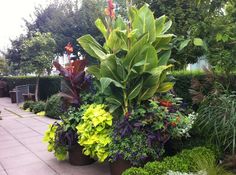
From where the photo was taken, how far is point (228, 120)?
11.4ft

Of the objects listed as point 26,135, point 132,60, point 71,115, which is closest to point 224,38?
point 132,60

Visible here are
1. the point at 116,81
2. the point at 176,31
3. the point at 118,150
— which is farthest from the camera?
the point at 176,31

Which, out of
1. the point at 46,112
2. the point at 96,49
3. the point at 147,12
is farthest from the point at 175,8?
the point at 46,112

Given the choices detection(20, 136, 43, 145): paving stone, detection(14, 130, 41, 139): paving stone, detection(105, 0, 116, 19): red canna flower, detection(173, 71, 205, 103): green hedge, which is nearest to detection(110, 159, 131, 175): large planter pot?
detection(105, 0, 116, 19): red canna flower

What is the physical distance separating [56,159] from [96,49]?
1919 millimetres

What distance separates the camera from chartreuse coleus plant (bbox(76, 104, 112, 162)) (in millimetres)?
3533

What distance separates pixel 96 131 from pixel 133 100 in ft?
2.15

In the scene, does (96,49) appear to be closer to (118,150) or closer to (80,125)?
(80,125)

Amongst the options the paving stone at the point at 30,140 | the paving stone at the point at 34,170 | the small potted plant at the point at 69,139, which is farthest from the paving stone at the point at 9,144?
the small potted plant at the point at 69,139

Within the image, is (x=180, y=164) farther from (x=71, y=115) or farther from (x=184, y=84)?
(x=184, y=84)

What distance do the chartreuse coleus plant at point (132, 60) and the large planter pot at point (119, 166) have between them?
63 centimetres

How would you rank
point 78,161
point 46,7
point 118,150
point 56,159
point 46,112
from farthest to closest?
1. point 46,7
2. point 46,112
3. point 56,159
4. point 78,161
5. point 118,150

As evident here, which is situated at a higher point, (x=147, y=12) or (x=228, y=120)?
(x=147, y=12)

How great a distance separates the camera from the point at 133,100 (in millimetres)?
3773
